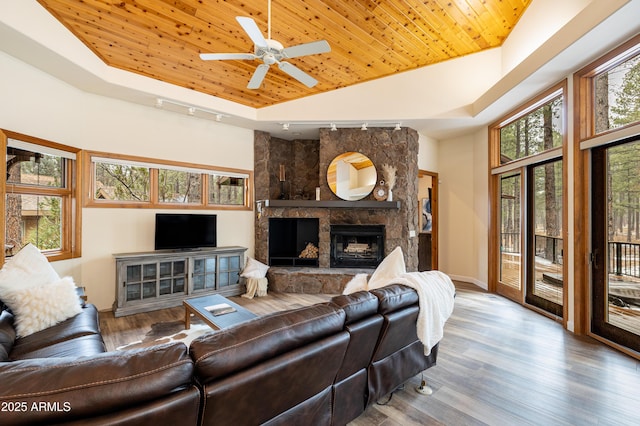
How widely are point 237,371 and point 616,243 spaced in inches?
155

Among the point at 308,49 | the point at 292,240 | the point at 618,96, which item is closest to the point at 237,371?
the point at 308,49

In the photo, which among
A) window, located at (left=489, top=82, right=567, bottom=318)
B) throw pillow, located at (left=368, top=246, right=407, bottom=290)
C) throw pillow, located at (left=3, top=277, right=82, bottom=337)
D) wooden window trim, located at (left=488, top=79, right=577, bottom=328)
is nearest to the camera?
throw pillow, located at (left=3, top=277, right=82, bottom=337)

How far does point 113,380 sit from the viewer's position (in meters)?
0.92

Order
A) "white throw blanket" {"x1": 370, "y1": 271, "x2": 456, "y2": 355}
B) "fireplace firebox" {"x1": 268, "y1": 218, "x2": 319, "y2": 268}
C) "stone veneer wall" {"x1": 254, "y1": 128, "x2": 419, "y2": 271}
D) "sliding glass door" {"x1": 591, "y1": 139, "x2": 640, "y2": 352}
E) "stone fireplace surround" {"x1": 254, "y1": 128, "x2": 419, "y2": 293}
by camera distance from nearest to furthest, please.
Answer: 1. "white throw blanket" {"x1": 370, "y1": 271, "x2": 456, "y2": 355}
2. "sliding glass door" {"x1": 591, "y1": 139, "x2": 640, "y2": 352}
3. "stone fireplace surround" {"x1": 254, "y1": 128, "x2": 419, "y2": 293}
4. "stone veneer wall" {"x1": 254, "y1": 128, "x2": 419, "y2": 271}
5. "fireplace firebox" {"x1": 268, "y1": 218, "x2": 319, "y2": 268}

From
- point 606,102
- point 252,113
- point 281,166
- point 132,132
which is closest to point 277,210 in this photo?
point 281,166

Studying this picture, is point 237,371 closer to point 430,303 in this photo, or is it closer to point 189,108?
point 430,303

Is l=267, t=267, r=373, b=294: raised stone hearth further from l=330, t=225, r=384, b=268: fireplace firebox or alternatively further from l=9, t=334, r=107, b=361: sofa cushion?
l=9, t=334, r=107, b=361: sofa cushion

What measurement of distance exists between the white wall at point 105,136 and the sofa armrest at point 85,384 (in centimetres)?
359

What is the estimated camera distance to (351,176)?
5.41 m

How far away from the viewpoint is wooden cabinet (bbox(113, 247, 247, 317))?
3871mm

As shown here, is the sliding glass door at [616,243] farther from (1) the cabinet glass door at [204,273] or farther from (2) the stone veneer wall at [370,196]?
(1) the cabinet glass door at [204,273]

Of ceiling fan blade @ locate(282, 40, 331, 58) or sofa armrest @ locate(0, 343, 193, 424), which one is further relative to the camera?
ceiling fan blade @ locate(282, 40, 331, 58)

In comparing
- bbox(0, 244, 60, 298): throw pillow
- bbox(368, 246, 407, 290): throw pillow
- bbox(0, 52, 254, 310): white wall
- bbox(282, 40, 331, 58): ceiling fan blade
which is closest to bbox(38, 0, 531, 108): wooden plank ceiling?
bbox(0, 52, 254, 310): white wall

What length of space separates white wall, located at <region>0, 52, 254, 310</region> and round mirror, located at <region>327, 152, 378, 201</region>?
73.3 inches
